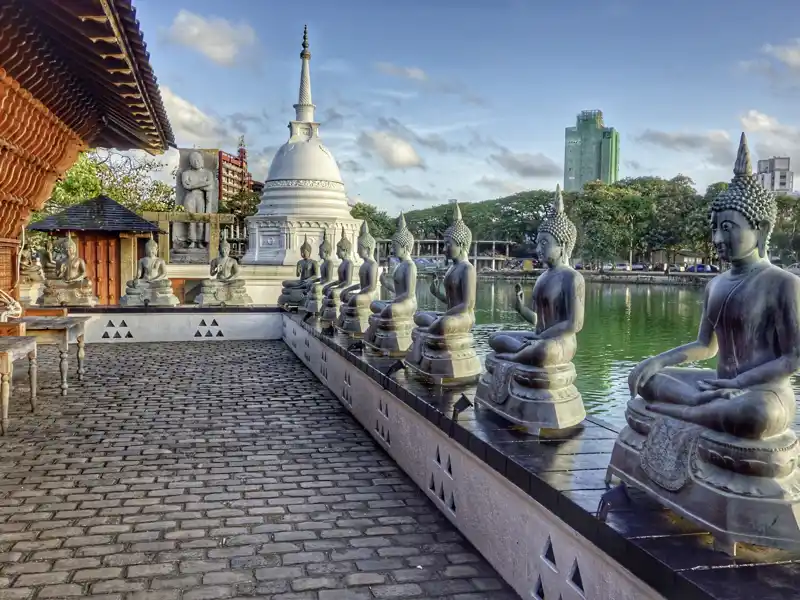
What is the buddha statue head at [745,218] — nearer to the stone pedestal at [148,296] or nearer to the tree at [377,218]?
the stone pedestal at [148,296]

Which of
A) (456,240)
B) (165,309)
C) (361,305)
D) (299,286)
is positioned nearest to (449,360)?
(456,240)

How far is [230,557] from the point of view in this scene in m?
4.64

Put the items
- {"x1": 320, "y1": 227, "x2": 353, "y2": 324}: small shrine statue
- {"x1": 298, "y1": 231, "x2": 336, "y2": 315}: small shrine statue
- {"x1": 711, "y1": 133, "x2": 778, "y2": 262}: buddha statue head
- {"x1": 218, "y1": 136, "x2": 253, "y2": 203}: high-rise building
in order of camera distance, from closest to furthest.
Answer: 1. {"x1": 711, "y1": 133, "x2": 778, "y2": 262}: buddha statue head
2. {"x1": 320, "y1": 227, "x2": 353, "y2": 324}: small shrine statue
3. {"x1": 298, "y1": 231, "x2": 336, "y2": 315}: small shrine statue
4. {"x1": 218, "y1": 136, "x2": 253, "y2": 203}: high-rise building

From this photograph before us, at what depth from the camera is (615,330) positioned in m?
22.1

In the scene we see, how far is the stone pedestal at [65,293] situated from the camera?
55.5 feet

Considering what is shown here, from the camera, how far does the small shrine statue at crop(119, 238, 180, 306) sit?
56.7 ft

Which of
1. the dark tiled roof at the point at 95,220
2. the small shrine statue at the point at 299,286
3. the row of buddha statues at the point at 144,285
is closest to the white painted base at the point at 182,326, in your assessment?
the small shrine statue at the point at 299,286

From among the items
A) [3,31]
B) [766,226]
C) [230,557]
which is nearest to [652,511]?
[766,226]

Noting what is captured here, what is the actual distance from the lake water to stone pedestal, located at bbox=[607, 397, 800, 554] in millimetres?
4076

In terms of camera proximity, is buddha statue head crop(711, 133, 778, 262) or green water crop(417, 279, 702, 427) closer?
buddha statue head crop(711, 133, 778, 262)

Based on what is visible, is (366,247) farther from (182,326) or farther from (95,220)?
(95,220)

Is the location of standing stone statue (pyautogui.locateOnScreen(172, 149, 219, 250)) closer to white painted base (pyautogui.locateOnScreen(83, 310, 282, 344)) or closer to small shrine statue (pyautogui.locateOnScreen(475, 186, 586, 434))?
white painted base (pyautogui.locateOnScreen(83, 310, 282, 344))

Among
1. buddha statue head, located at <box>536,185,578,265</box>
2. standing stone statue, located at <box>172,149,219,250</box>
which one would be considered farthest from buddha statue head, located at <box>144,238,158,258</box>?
standing stone statue, located at <box>172,149,219,250</box>

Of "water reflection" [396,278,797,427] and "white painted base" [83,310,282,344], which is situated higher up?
"white painted base" [83,310,282,344]
